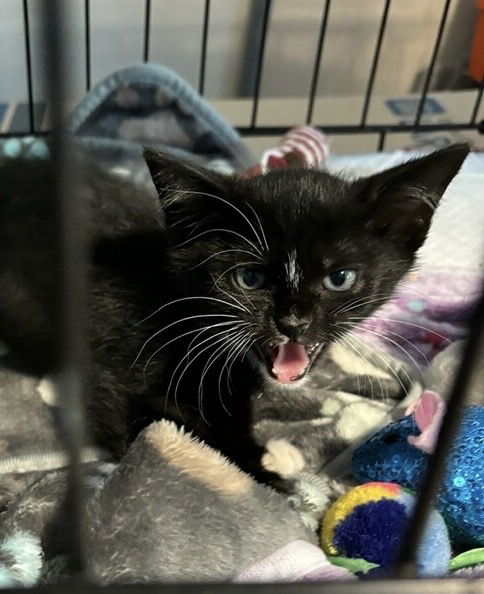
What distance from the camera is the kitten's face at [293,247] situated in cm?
88

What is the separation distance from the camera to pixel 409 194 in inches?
35.6

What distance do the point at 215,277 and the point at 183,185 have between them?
118mm

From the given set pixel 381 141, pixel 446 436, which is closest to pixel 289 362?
pixel 446 436

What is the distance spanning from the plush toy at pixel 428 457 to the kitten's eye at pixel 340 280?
0.17 meters

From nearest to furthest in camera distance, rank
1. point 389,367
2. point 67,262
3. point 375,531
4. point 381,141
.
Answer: point 67,262 → point 375,531 → point 389,367 → point 381,141

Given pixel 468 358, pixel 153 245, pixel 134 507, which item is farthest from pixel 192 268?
pixel 468 358

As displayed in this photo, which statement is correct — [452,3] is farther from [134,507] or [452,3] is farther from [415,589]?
[415,589]

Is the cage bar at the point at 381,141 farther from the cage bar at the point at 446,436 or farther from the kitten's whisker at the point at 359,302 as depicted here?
the cage bar at the point at 446,436

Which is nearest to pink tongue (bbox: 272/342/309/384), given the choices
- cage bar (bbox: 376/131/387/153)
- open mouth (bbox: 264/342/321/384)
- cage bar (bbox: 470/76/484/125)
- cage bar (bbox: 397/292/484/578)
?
open mouth (bbox: 264/342/321/384)

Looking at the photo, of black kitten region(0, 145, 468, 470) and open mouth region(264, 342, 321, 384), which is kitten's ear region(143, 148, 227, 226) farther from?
open mouth region(264, 342, 321, 384)

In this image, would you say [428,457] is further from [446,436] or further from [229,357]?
[446,436]

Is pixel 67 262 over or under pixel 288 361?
over

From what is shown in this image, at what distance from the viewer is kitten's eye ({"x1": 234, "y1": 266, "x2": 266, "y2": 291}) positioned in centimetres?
92

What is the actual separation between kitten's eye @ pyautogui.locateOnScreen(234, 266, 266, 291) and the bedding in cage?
0.63ft
